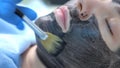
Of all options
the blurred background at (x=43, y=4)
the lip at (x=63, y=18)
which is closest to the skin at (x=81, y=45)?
the lip at (x=63, y=18)

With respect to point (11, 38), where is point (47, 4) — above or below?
below

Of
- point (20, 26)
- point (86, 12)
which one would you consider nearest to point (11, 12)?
point (20, 26)

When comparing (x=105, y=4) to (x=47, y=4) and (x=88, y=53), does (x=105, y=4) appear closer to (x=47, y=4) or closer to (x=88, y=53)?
(x=88, y=53)

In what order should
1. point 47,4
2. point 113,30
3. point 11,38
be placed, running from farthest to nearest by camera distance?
point 47,4 < point 11,38 < point 113,30

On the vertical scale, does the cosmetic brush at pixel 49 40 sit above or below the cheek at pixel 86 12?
below

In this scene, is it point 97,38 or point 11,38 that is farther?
point 11,38

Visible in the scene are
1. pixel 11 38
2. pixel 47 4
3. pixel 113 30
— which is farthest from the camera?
pixel 47 4

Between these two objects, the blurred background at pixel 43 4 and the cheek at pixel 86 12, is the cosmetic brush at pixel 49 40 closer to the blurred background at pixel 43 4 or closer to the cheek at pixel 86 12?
the cheek at pixel 86 12

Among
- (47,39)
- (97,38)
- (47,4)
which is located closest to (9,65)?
(47,39)
